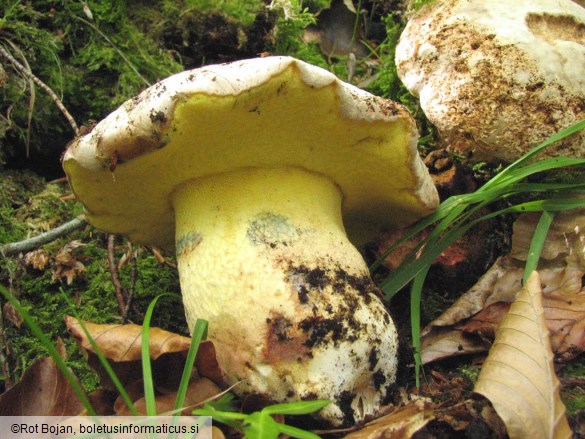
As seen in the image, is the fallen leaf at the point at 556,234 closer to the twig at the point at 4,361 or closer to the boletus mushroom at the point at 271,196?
the boletus mushroom at the point at 271,196

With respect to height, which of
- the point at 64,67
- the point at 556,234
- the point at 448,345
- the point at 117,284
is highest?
the point at 64,67

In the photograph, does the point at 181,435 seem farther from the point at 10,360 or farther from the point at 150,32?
the point at 150,32

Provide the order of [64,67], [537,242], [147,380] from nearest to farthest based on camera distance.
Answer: [147,380], [537,242], [64,67]

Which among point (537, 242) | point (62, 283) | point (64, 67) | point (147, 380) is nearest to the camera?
point (147, 380)

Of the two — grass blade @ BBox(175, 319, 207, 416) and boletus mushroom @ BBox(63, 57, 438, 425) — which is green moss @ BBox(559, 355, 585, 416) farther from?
grass blade @ BBox(175, 319, 207, 416)

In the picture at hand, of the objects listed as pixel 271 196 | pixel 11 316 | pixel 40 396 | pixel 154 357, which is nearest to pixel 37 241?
pixel 11 316

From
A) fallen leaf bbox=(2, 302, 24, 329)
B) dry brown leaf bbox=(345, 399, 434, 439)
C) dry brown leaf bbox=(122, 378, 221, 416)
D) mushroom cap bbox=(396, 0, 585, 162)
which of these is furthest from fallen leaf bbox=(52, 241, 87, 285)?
mushroom cap bbox=(396, 0, 585, 162)

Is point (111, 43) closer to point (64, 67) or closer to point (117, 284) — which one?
point (64, 67)

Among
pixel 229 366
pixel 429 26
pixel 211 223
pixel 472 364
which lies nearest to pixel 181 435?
pixel 229 366
